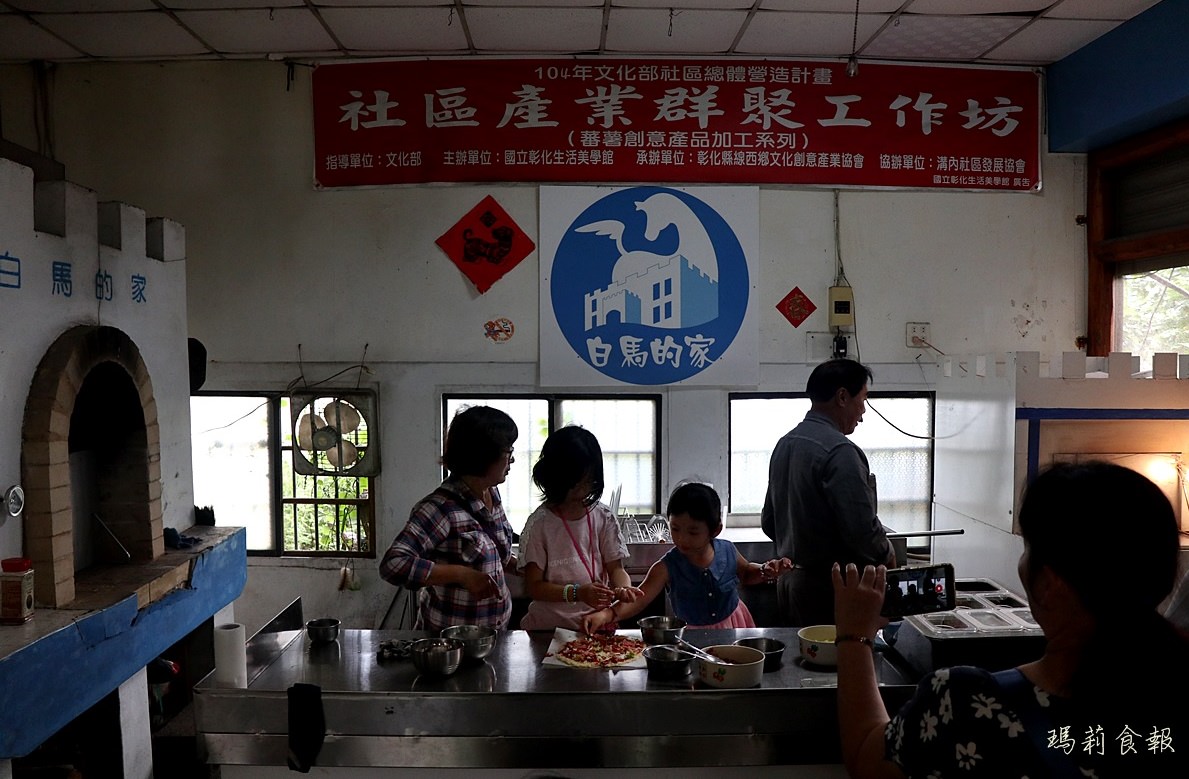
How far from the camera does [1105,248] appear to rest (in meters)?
4.48

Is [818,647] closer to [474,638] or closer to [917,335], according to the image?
[474,638]

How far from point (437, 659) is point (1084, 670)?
149cm

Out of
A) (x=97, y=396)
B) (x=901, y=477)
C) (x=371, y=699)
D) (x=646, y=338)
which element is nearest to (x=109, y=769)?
(x=97, y=396)

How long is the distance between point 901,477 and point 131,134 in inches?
190

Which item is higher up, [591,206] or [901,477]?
[591,206]

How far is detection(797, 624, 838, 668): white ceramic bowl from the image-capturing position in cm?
Result: 217

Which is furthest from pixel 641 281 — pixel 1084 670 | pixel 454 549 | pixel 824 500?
pixel 1084 670

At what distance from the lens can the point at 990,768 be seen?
121cm

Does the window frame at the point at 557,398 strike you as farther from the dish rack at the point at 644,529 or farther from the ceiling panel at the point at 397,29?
the ceiling panel at the point at 397,29

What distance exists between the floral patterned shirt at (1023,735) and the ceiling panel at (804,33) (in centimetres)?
350

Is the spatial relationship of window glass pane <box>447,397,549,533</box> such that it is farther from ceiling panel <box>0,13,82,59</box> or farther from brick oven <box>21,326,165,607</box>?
ceiling panel <box>0,13,82,59</box>

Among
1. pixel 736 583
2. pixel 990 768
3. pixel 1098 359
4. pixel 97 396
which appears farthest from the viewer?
pixel 1098 359

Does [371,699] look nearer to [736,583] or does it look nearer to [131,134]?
[736,583]

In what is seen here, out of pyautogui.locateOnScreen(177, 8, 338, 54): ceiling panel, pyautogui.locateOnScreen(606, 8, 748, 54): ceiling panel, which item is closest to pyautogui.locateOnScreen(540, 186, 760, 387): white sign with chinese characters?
pyautogui.locateOnScreen(606, 8, 748, 54): ceiling panel
